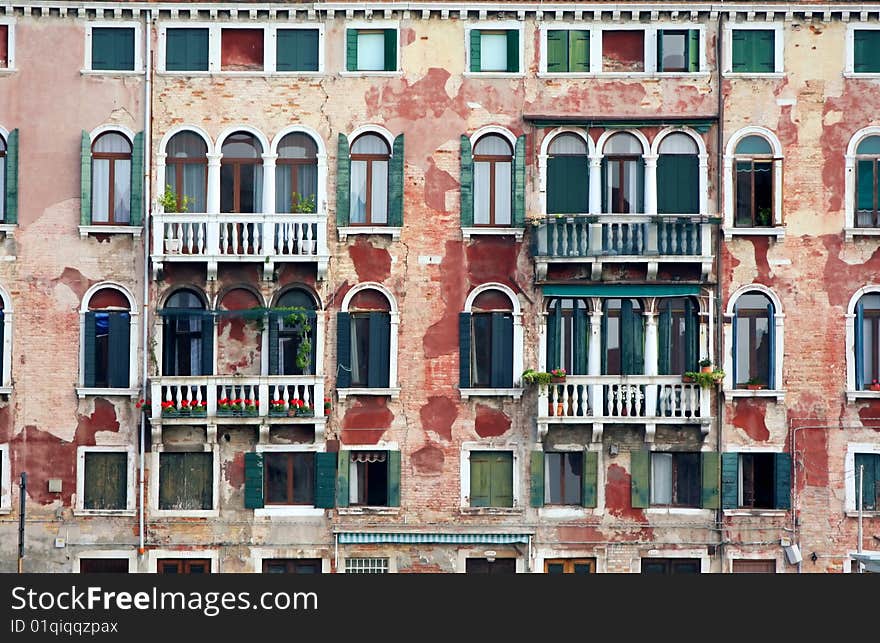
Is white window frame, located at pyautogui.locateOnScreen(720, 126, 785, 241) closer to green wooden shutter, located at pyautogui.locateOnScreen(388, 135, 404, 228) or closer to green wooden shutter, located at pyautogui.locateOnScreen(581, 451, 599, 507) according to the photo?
green wooden shutter, located at pyautogui.locateOnScreen(581, 451, 599, 507)

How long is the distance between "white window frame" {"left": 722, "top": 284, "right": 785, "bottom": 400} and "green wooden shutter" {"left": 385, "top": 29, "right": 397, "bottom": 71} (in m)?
9.39

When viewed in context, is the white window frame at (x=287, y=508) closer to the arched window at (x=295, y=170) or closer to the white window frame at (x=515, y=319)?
the white window frame at (x=515, y=319)

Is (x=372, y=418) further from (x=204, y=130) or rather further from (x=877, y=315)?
(x=877, y=315)

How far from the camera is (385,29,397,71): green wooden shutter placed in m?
43.0

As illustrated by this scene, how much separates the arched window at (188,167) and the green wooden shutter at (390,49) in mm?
4592

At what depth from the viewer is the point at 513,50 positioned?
43.1 m

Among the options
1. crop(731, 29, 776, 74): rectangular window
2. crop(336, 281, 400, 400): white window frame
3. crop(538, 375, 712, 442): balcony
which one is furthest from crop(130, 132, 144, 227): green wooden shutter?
crop(731, 29, 776, 74): rectangular window

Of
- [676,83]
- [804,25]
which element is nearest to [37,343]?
[676,83]

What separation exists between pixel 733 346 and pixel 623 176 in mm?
4639

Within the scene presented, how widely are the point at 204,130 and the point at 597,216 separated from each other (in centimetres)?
916

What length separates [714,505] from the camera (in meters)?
42.9

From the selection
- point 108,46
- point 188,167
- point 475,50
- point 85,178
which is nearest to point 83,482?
point 85,178

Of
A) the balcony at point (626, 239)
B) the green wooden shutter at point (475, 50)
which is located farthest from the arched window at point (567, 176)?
the green wooden shutter at point (475, 50)

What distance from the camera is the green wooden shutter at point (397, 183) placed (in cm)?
4278
